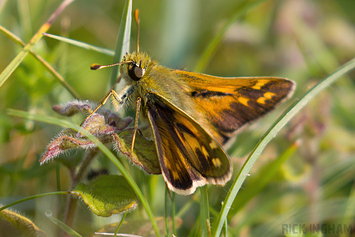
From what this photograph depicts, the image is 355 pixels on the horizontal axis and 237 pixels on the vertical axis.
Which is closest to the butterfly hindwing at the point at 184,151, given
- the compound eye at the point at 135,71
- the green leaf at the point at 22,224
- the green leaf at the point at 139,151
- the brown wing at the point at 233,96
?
the green leaf at the point at 139,151

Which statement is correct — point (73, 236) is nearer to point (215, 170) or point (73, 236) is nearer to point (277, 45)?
point (215, 170)

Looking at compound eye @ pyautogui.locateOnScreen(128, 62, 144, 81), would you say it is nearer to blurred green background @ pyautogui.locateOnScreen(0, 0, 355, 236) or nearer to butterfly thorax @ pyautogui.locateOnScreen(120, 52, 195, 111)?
butterfly thorax @ pyautogui.locateOnScreen(120, 52, 195, 111)

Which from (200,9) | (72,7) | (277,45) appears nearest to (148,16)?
(200,9)

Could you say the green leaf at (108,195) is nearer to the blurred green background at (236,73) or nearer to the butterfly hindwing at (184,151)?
the butterfly hindwing at (184,151)

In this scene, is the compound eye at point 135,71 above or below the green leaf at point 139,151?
above

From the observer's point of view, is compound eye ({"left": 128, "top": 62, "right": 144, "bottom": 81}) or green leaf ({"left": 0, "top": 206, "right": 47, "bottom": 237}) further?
compound eye ({"left": 128, "top": 62, "right": 144, "bottom": 81})

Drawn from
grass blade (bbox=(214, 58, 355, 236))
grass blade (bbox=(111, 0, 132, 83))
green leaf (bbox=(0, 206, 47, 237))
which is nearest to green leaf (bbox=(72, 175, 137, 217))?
green leaf (bbox=(0, 206, 47, 237))

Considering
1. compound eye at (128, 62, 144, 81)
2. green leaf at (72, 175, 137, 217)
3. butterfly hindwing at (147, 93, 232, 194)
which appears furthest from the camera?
compound eye at (128, 62, 144, 81)
